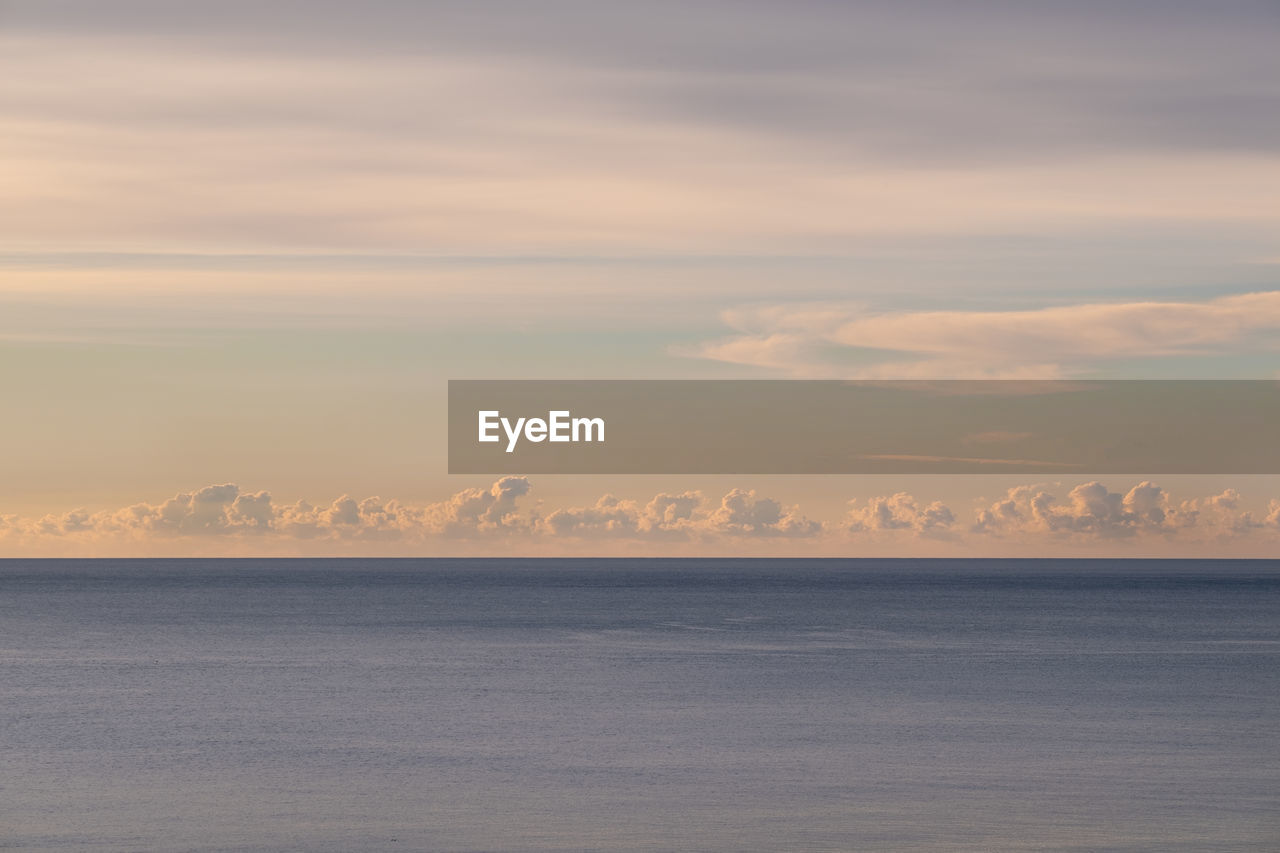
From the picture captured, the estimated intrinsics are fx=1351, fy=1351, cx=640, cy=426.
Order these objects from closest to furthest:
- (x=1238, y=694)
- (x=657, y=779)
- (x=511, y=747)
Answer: (x=657, y=779) → (x=511, y=747) → (x=1238, y=694)

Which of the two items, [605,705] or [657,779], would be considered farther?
[605,705]

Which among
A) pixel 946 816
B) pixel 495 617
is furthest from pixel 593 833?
pixel 495 617

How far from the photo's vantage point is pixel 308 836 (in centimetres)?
3894

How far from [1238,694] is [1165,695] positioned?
3.87 m

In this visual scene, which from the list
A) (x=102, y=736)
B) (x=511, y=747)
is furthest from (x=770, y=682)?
(x=102, y=736)

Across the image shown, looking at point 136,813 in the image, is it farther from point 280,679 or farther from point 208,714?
point 280,679

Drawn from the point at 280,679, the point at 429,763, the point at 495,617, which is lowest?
the point at 495,617

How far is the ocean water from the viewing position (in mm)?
39875

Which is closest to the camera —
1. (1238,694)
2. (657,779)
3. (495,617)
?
(657,779)

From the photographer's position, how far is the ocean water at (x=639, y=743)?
39875mm

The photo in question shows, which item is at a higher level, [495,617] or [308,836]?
[308,836]

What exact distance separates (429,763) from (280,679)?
1403 inches

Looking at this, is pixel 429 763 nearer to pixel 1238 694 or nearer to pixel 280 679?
pixel 280 679

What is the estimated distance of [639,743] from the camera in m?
56.2
